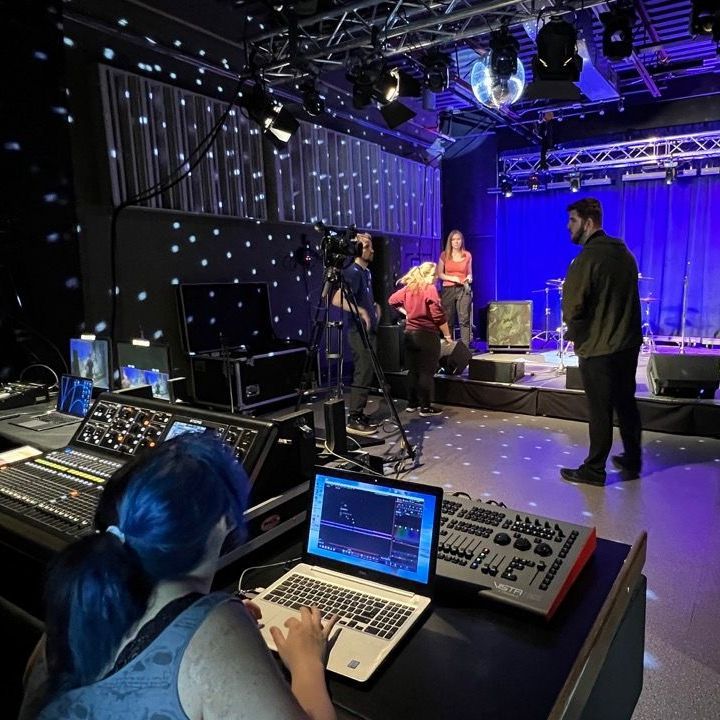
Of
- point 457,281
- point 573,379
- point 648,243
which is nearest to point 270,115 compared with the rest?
point 573,379

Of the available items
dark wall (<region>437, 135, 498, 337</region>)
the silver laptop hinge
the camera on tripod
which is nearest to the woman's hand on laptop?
the silver laptop hinge

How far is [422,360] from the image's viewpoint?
16.2 feet

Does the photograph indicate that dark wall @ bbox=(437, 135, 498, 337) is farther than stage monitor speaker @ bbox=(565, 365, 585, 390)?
Yes

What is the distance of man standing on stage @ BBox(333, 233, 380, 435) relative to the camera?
14.6ft

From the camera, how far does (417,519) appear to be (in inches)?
42.9

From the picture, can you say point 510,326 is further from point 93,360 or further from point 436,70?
point 93,360

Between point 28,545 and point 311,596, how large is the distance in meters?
0.75

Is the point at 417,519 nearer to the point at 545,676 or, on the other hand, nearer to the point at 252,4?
the point at 545,676

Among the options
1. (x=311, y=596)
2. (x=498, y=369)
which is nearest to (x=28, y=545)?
(x=311, y=596)

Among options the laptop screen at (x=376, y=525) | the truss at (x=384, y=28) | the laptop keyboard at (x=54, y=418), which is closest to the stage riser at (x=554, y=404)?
the truss at (x=384, y=28)

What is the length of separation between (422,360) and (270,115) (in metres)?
2.39

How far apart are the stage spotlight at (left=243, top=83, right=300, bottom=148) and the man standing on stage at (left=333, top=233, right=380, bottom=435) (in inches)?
40.2

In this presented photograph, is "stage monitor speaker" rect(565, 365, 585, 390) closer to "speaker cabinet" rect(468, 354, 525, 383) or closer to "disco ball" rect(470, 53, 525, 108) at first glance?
"speaker cabinet" rect(468, 354, 525, 383)

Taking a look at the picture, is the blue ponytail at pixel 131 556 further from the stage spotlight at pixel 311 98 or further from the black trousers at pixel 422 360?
the stage spotlight at pixel 311 98
